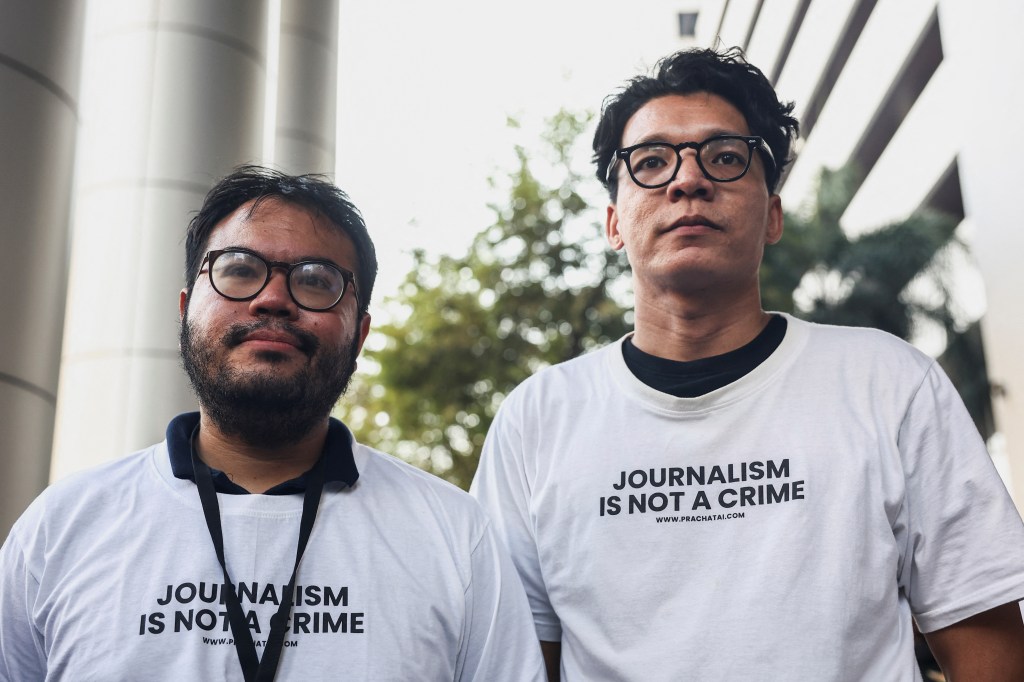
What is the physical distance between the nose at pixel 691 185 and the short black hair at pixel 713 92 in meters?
0.29

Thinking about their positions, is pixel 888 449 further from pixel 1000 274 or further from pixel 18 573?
pixel 1000 274

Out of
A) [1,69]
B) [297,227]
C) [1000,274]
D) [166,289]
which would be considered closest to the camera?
[297,227]

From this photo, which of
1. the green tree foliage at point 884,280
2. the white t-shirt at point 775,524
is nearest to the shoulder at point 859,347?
the white t-shirt at point 775,524

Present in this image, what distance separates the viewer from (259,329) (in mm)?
2779

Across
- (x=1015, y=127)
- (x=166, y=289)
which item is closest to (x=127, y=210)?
(x=166, y=289)

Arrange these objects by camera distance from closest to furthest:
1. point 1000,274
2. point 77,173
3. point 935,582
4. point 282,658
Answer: point 282,658 < point 935,582 < point 77,173 < point 1000,274

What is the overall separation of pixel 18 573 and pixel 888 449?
220 cm

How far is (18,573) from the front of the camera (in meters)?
2.56

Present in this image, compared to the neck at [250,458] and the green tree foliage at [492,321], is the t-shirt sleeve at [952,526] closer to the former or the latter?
the neck at [250,458]

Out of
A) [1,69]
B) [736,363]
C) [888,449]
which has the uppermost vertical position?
[1,69]

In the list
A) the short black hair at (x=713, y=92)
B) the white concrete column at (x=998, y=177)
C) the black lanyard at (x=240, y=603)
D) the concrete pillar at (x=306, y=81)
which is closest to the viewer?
the black lanyard at (x=240, y=603)

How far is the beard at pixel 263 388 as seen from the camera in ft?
9.08

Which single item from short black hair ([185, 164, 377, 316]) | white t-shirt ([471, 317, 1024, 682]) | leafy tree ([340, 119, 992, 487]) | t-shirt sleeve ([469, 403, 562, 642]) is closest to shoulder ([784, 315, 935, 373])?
white t-shirt ([471, 317, 1024, 682])

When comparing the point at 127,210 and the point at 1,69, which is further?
the point at 127,210
